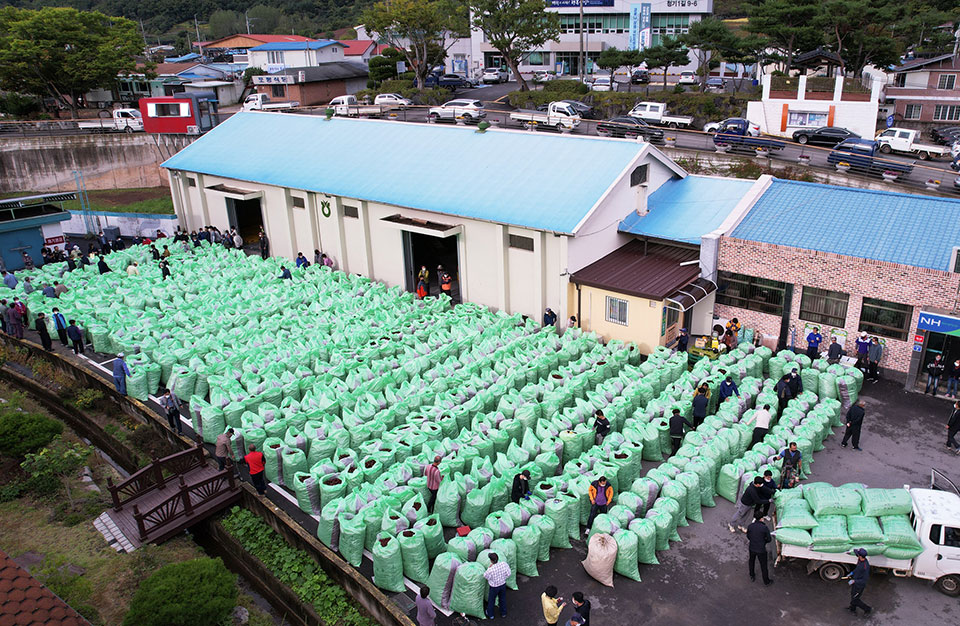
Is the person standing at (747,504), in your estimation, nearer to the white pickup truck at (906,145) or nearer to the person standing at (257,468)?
the person standing at (257,468)

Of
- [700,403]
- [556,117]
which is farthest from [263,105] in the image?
[700,403]

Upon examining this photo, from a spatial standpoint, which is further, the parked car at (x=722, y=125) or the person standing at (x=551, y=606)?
the parked car at (x=722, y=125)

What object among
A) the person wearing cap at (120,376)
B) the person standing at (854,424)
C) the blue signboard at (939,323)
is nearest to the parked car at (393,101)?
the person wearing cap at (120,376)

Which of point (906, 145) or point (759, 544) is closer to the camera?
point (759, 544)

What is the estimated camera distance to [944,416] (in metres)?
15.4

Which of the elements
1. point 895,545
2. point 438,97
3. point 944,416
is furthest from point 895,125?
point 895,545

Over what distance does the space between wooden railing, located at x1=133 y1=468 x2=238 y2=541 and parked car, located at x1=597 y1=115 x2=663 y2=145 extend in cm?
2579

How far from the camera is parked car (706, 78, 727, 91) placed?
47.9 m

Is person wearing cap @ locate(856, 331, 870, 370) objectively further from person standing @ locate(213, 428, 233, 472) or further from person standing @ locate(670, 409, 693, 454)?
person standing @ locate(213, 428, 233, 472)

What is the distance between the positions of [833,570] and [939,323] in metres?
7.42

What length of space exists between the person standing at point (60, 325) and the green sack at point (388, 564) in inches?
553

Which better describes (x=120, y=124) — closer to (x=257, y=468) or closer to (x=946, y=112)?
(x=257, y=468)

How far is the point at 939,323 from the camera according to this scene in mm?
15328

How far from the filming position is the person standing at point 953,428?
13984 mm
